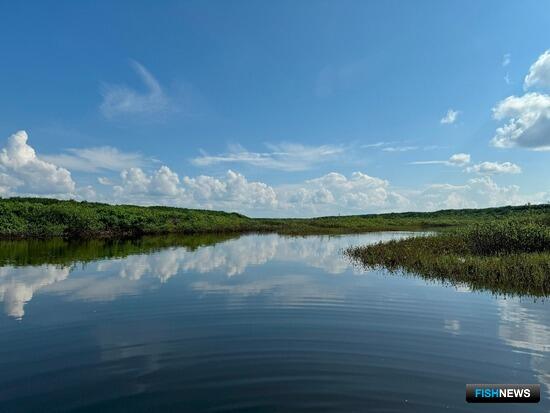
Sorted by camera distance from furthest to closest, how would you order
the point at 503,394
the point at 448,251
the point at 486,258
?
1. the point at 448,251
2. the point at 486,258
3. the point at 503,394

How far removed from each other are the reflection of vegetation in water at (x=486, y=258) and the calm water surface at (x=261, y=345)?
2199mm

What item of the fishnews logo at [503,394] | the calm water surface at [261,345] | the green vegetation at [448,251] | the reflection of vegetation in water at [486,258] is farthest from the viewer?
the green vegetation at [448,251]

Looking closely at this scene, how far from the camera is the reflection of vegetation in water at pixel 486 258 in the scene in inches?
752

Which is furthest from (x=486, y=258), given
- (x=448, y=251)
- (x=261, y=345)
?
(x=261, y=345)

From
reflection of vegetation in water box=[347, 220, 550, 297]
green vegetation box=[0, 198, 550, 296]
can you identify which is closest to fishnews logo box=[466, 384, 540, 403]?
reflection of vegetation in water box=[347, 220, 550, 297]

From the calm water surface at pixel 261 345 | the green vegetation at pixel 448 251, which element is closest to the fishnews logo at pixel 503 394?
the calm water surface at pixel 261 345

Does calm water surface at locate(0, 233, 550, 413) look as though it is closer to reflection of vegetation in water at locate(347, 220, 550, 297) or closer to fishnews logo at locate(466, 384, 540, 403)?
fishnews logo at locate(466, 384, 540, 403)

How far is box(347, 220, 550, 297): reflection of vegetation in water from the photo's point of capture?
19.1 metres

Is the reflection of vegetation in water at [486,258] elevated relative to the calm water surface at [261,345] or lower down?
elevated

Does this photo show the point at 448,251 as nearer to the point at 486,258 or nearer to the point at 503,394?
the point at 486,258

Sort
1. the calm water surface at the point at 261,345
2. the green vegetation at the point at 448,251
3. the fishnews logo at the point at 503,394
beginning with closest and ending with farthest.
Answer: the fishnews logo at the point at 503,394, the calm water surface at the point at 261,345, the green vegetation at the point at 448,251

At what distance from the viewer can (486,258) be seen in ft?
76.2

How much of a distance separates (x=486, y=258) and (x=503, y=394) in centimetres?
1714

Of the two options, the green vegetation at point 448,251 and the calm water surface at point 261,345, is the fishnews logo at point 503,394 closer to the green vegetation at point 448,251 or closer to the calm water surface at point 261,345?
the calm water surface at point 261,345
